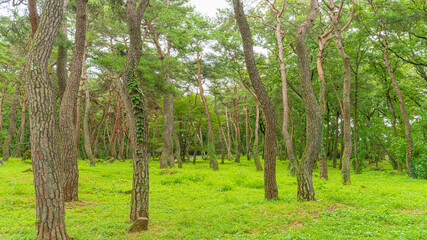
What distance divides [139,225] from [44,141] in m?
2.80

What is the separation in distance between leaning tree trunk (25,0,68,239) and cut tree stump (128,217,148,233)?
1.38 meters

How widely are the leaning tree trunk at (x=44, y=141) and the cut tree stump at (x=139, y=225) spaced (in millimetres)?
1376

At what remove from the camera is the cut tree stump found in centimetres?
581

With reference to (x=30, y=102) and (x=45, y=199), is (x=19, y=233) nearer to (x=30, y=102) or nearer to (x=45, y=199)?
(x=45, y=199)

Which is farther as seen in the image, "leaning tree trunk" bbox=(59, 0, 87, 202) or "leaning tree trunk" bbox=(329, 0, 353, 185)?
"leaning tree trunk" bbox=(329, 0, 353, 185)

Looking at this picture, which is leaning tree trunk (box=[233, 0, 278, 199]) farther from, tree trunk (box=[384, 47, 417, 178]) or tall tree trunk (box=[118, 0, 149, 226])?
tree trunk (box=[384, 47, 417, 178])

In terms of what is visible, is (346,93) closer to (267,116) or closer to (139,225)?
(267,116)

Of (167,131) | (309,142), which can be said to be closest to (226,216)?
(309,142)

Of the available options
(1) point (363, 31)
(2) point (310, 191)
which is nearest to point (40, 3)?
(2) point (310, 191)

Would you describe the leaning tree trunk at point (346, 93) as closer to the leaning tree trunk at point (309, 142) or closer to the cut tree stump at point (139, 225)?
the leaning tree trunk at point (309, 142)

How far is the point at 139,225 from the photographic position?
232 inches

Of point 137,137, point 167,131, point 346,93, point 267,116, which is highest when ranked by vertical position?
point 346,93

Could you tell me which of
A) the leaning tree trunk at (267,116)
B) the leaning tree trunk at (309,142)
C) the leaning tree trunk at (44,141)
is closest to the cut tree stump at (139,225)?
the leaning tree trunk at (44,141)

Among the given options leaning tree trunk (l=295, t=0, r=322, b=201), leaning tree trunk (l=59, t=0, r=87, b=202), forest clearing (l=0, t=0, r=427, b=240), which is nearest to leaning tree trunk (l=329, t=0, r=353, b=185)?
forest clearing (l=0, t=0, r=427, b=240)
